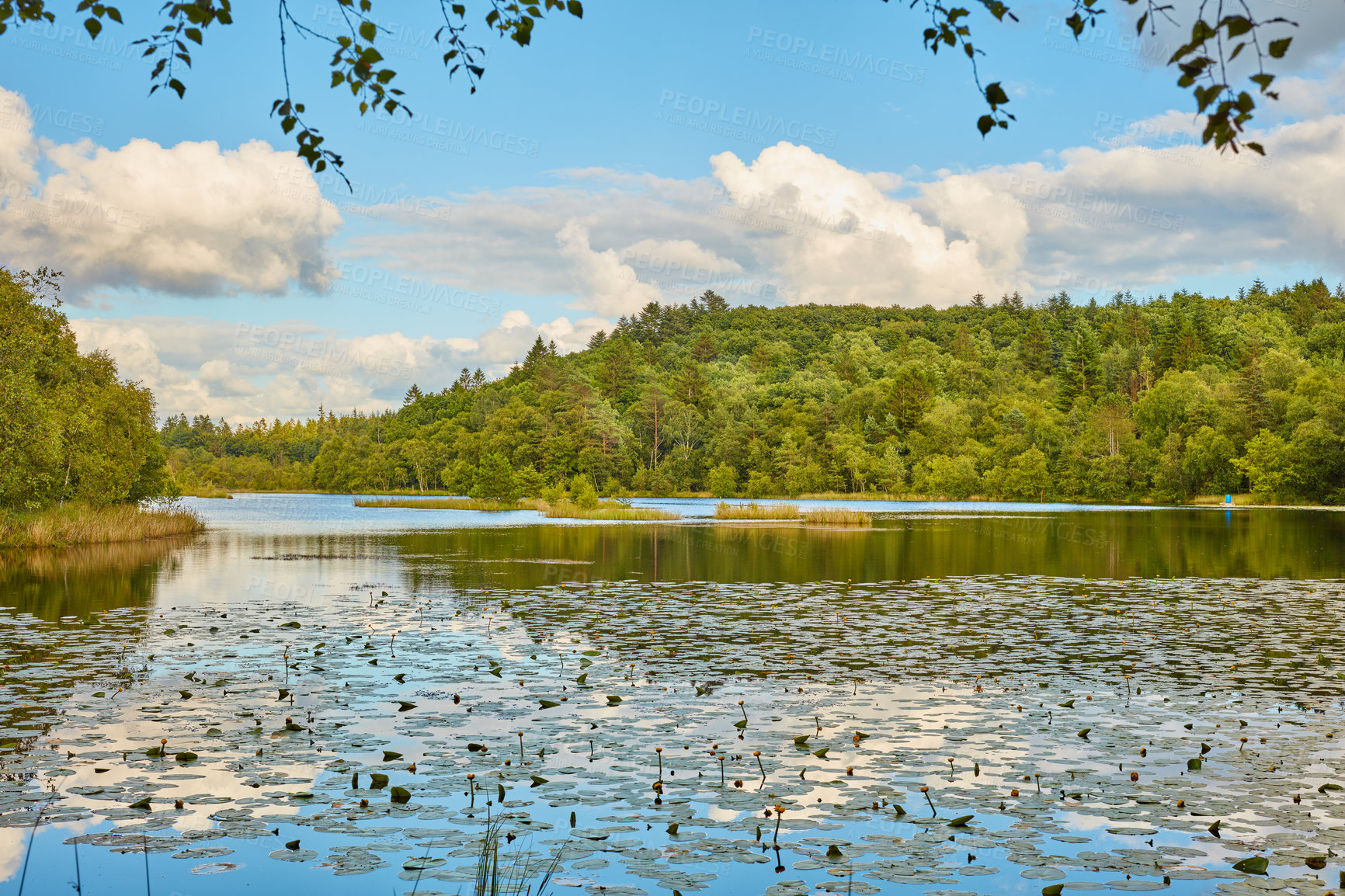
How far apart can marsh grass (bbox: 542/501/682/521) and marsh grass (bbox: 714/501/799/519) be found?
3712mm

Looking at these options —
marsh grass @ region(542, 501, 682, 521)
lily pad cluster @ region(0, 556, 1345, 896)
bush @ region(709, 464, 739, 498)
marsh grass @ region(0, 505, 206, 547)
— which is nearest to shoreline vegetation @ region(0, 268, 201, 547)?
marsh grass @ region(0, 505, 206, 547)

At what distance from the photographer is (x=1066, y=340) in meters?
192

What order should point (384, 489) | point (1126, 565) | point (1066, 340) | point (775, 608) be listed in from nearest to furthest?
point (775, 608), point (1126, 565), point (384, 489), point (1066, 340)

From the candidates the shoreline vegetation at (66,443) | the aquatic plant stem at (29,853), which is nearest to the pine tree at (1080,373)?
the shoreline vegetation at (66,443)

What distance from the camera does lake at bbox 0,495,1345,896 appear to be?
743 centimetres

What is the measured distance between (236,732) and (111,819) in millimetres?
3151

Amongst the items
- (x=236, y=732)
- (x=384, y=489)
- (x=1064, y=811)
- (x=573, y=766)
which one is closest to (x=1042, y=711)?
(x=1064, y=811)

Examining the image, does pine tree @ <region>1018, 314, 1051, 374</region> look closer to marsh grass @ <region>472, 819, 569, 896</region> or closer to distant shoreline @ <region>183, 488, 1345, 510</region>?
distant shoreline @ <region>183, 488, 1345, 510</region>

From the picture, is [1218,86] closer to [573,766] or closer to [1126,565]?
[573,766]

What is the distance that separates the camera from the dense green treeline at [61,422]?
3562 cm

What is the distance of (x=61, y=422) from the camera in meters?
39.1

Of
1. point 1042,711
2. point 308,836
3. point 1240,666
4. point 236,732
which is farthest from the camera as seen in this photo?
point 1240,666

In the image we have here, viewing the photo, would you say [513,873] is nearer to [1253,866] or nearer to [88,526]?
[1253,866]

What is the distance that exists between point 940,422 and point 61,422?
416ft
